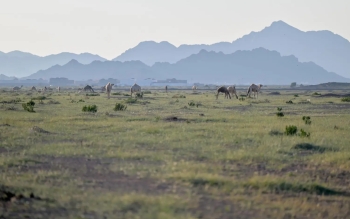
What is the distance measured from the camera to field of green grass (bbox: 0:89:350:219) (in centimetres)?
1100

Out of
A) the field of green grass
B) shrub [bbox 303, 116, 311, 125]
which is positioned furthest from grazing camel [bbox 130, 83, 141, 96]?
the field of green grass

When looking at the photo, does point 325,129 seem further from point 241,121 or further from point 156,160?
point 156,160

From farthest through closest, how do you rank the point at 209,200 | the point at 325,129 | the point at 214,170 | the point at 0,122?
the point at 0,122, the point at 325,129, the point at 214,170, the point at 209,200

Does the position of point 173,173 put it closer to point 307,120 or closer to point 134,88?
point 307,120

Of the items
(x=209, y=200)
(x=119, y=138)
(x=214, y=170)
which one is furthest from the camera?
(x=119, y=138)

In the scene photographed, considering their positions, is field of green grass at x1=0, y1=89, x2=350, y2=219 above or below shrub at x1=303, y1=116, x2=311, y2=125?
below

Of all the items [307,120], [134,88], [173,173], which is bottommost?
[173,173]

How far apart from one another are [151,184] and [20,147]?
7642 millimetres

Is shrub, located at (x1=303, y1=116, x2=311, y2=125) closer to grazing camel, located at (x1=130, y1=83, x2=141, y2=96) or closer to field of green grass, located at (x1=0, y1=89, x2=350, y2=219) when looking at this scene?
field of green grass, located at (x1=0, y1=89, x2=350, y2=219)

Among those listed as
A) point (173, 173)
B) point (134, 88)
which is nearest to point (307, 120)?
point (173, 173)

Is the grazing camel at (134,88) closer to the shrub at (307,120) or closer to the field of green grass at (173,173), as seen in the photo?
the shrub at (307,120)

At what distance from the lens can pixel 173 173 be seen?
45.5 ft

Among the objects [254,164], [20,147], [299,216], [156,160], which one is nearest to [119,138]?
[20,147]

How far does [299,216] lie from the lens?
429 inches
